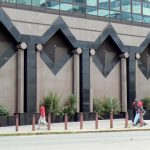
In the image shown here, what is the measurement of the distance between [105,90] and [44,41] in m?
7.64

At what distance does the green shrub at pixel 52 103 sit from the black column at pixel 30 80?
930 millimetres

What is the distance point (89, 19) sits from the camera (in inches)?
1610

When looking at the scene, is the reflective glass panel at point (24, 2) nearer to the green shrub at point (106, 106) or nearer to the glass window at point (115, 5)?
the glass window at point (115, 5)

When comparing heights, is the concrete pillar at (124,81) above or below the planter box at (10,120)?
above

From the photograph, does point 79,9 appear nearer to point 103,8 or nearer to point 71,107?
point 103,8

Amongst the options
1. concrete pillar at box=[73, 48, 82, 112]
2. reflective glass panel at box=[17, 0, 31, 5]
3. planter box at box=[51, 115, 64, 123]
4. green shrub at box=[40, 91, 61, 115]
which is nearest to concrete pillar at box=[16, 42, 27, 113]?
green shrub at box=[40, 91, 61, 115]

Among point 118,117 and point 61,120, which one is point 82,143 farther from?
point 118,117

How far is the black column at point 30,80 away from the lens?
119 ft

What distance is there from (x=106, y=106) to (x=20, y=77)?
8193 millimetres

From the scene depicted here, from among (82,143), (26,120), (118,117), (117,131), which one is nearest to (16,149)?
(82,143)

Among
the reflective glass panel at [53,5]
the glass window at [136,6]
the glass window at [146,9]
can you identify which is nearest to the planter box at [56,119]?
the reflective glass panel at [53,5]

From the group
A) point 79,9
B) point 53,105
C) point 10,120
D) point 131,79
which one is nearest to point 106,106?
point 131,79

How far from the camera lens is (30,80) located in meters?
36.5

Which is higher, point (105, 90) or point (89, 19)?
point (89, 19)
